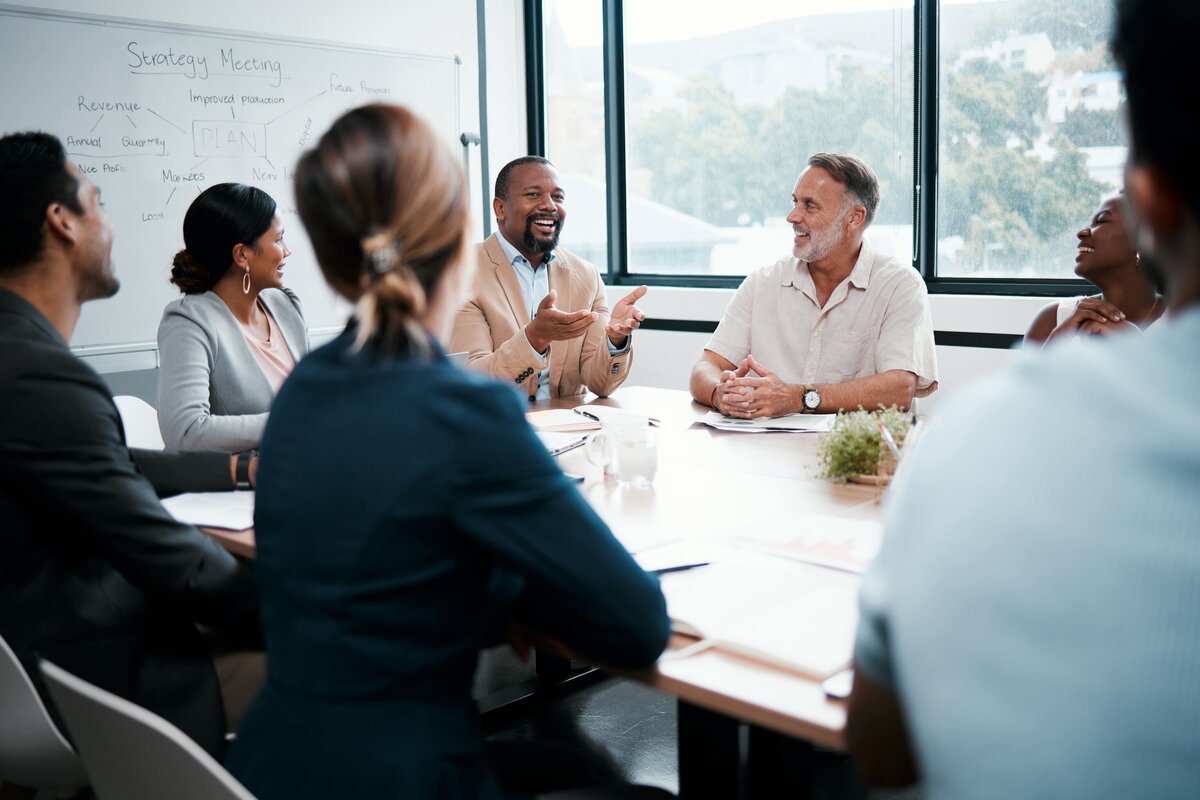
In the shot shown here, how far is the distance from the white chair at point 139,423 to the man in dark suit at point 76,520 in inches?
42.9

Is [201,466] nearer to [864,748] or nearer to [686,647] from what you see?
[686,647]

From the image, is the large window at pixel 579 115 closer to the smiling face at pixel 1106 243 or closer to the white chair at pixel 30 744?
the smiling face at pixel 1106 243

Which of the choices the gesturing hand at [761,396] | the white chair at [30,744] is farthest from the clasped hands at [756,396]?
the white chair at [30,744]

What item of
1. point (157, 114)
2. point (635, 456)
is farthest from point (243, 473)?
point (157, 114)

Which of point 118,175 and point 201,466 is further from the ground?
point 118,175

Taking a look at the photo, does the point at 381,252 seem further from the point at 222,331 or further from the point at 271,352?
the point at 271,352

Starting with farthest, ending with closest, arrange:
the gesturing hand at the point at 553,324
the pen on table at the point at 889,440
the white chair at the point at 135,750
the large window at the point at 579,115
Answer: the large window at the point at 579,115, the gesturing hand at the point at 553,324, the pen on table at the point at 889,440, the white chair at the point at 135,750

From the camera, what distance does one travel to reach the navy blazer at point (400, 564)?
109 cm

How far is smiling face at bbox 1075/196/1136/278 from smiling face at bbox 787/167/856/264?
27.2 inches

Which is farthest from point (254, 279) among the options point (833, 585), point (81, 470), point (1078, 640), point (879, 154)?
point (879, 154)

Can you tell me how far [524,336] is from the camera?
9.94ft

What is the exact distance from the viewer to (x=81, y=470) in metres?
1.48

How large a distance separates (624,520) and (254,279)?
1289 mm

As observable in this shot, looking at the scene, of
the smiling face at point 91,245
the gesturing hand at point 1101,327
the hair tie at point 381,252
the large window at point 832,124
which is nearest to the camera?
the hair tie at point 381,252
